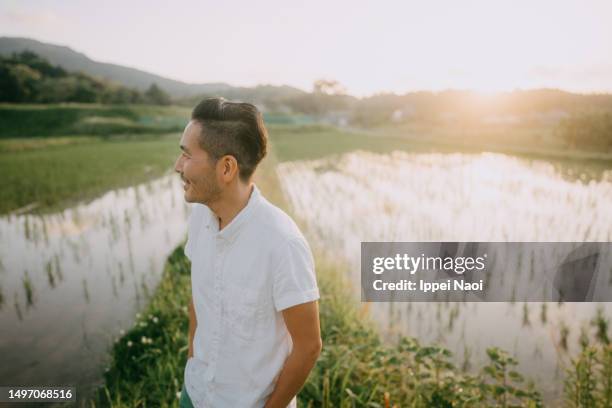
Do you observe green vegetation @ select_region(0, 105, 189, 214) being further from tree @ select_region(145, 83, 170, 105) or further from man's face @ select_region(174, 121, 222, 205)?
tree @ select_region(145, 83, 170, 105)

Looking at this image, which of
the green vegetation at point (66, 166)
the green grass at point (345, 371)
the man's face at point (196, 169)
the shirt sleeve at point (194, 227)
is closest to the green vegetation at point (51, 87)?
the green vegetation at point (66, 166)

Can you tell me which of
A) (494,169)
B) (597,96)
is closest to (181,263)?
(494,169)

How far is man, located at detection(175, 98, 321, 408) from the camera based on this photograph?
3.56 feet

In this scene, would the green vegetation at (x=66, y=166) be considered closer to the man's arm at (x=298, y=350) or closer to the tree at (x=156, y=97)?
the man's arm at (x=298, y=350)

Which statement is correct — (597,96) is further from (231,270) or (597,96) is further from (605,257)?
(231,270)

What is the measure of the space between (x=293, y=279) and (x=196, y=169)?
0.45 meters

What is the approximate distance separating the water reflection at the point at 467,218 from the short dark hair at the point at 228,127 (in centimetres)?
286

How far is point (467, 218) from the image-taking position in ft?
22.4

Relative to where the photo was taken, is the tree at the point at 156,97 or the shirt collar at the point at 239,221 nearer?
the shirt collar at the point at 239,221

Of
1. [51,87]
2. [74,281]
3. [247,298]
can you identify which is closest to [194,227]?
[247,298]

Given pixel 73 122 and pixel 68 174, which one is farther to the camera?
pixel 73 122

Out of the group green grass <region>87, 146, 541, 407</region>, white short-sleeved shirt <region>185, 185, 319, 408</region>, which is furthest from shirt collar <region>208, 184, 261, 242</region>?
green grass <region>87, 146, 541, 407</region>

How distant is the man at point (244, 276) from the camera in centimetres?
108
